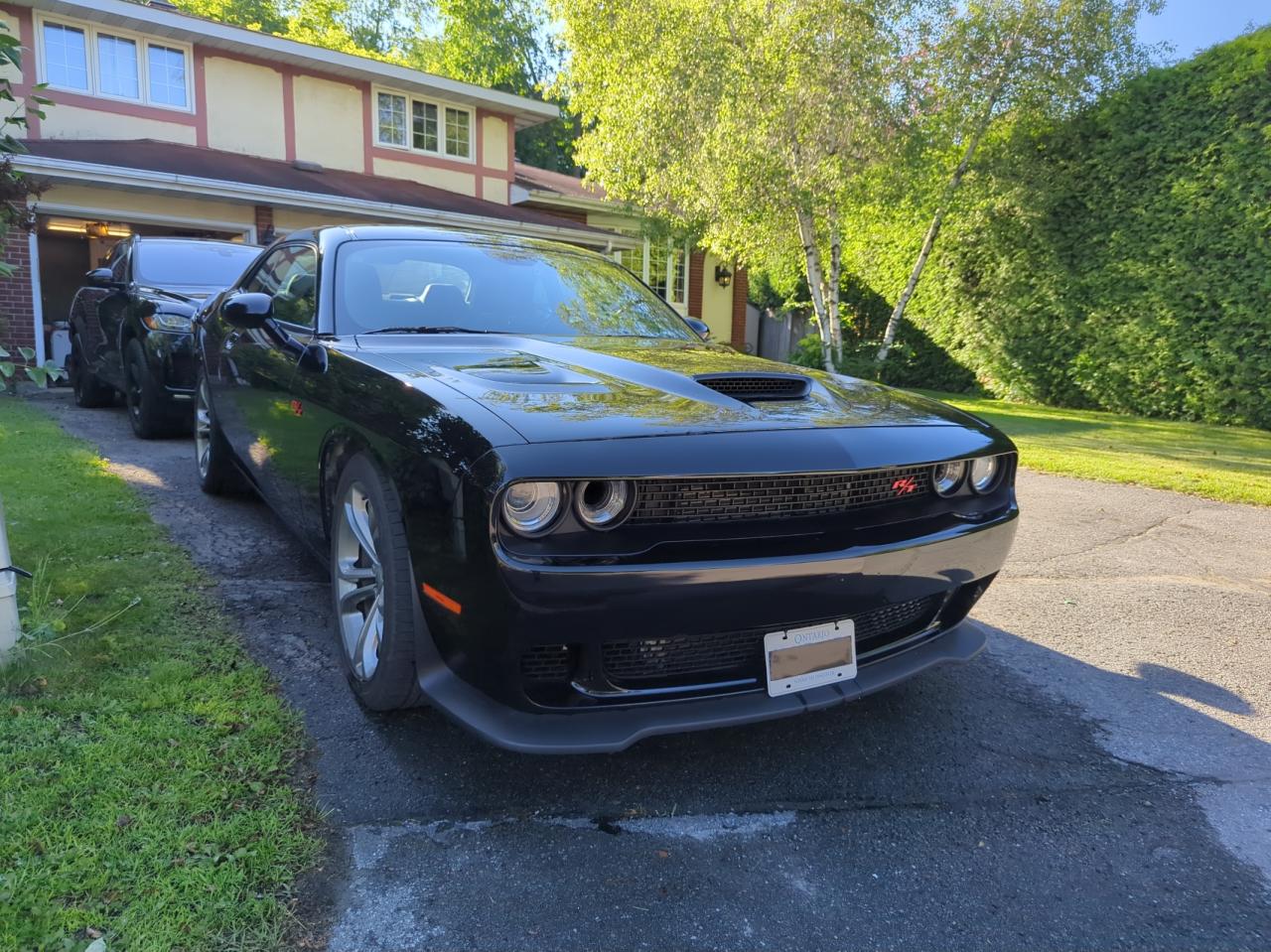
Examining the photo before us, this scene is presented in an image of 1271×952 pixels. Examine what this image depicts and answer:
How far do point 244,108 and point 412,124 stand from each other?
3.09 metres

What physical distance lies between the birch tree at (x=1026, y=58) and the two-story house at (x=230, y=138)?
6786 mm

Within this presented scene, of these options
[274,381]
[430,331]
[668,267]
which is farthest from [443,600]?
[668,267]

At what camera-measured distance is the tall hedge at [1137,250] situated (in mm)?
10508

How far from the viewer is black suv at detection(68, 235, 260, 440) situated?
6.16 meters

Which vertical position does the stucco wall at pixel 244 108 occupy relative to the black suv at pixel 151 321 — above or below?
above

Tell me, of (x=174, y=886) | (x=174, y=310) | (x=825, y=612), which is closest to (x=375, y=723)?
(x=174, y=886)

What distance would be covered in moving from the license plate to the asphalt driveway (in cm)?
37

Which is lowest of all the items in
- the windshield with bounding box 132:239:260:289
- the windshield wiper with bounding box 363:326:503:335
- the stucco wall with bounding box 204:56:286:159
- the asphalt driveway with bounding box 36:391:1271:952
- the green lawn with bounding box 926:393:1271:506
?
the asphalt driveway with bounding box 36:391:1271:952

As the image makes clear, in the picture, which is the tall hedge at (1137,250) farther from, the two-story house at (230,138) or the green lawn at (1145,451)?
the two-story house at (230,138)

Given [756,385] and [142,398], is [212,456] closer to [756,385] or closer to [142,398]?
[142,398]

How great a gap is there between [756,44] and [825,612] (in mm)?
A: 11238

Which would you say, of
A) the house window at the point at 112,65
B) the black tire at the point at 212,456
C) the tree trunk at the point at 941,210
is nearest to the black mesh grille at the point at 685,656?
the black tire at the point at 212,456

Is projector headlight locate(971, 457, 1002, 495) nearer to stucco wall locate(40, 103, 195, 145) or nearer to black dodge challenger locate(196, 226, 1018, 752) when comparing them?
black dodge challenger locate(196, 226, 1018, 752)

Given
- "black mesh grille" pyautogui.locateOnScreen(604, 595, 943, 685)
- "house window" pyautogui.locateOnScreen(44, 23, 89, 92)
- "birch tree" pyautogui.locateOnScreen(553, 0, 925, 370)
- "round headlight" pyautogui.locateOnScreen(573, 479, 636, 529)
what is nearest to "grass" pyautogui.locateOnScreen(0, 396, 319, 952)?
"black mesh grille" pyautogui.locateOnScreen(604, 595, 943, 685)
